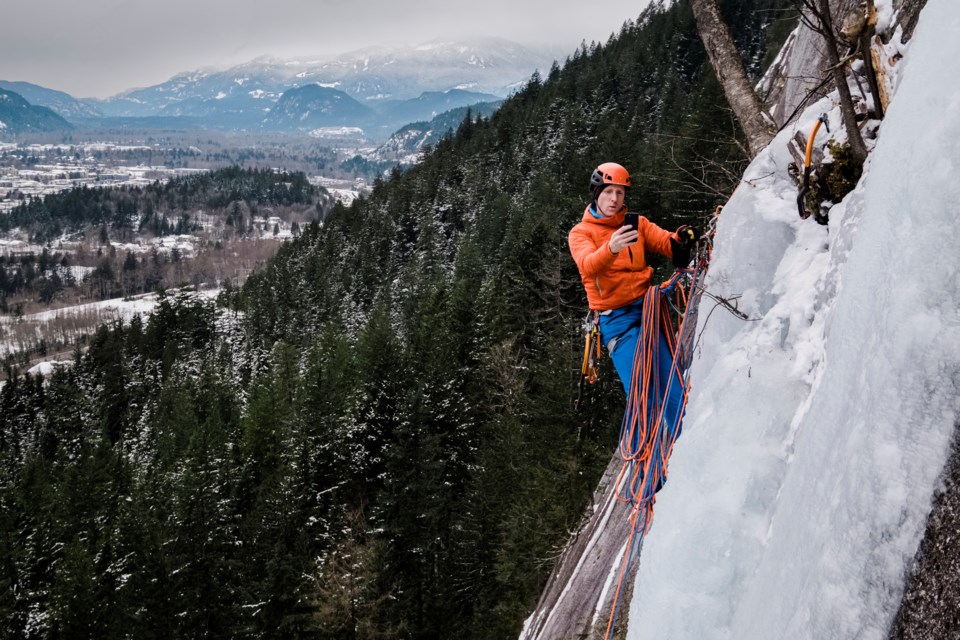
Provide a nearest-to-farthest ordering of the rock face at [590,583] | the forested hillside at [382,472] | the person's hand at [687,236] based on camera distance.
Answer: the person's hand at [687,236]
the rock face at [590,583]
the forested hillside at [382,472]

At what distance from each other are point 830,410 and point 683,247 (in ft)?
9.46

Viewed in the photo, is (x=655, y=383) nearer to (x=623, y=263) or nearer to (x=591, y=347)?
(x=591, y=347)

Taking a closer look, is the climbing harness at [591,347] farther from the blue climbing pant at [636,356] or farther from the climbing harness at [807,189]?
the climbing harness at [807,189]

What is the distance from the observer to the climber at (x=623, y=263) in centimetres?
485

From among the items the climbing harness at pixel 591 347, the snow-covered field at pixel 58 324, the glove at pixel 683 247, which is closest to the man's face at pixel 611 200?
the glove at pixel 683 247

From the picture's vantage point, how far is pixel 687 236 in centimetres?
504

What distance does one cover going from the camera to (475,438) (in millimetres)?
29406

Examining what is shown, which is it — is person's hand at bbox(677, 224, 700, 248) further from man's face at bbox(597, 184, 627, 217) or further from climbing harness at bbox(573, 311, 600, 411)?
climbing harness at bbox(573, 311, 600, 411)

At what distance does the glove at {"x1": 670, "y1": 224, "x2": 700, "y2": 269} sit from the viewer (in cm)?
502

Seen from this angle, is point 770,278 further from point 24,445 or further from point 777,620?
point 24,445

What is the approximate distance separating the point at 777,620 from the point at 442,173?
257 feet

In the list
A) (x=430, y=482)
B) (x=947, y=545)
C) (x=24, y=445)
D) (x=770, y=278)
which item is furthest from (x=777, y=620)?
(x=24, y=445)

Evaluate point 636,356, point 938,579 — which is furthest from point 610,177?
point 938,579

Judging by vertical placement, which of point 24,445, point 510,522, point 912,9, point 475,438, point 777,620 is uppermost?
point 912,9
